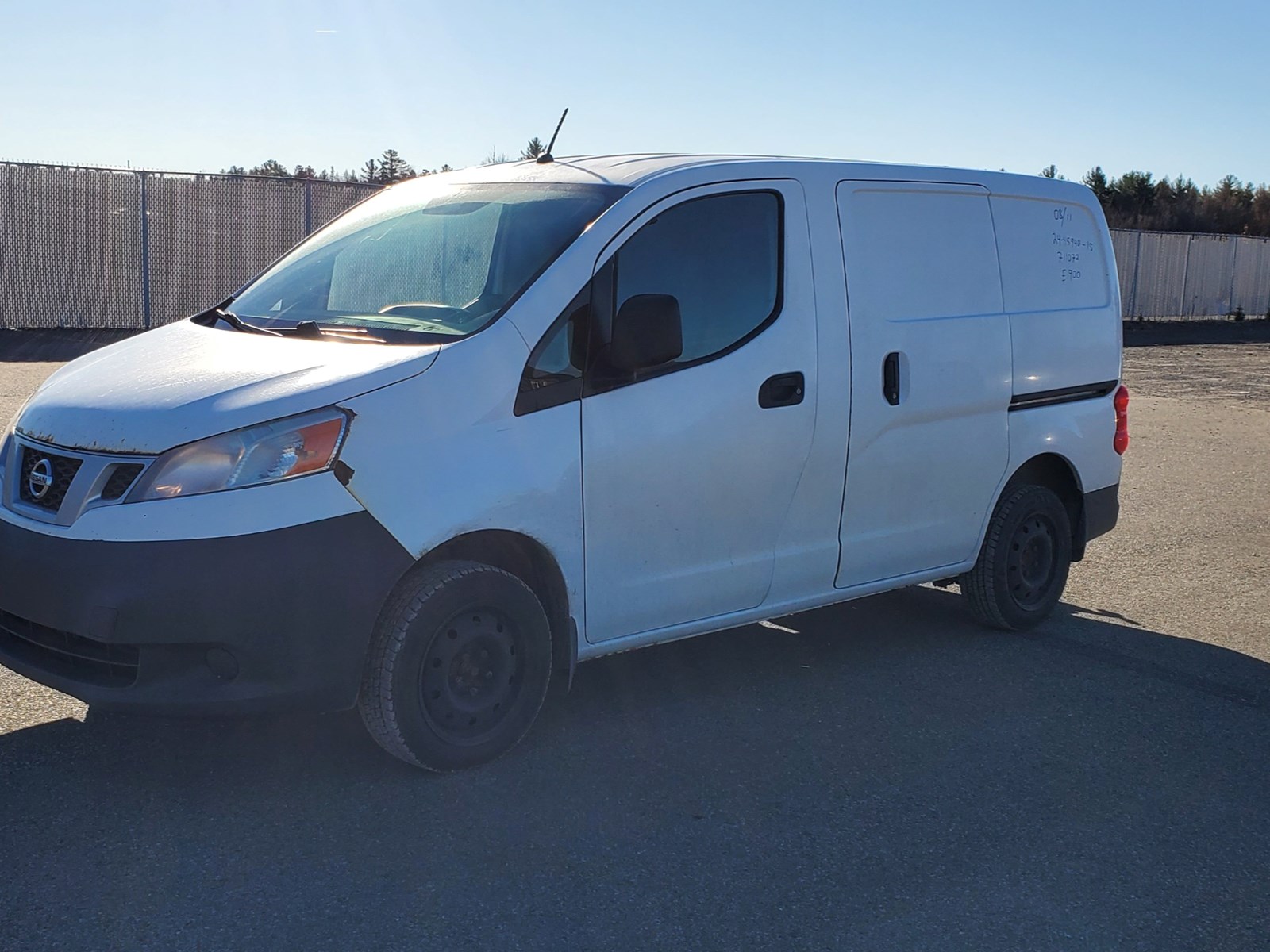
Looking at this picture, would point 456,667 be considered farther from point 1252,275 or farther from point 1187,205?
point 1187,205

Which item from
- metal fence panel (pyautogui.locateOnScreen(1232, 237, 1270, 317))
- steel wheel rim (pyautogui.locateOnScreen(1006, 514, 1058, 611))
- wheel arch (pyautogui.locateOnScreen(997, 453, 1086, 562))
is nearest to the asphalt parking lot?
steel wheel rim (pyautogui.locateOnScreen(1006, 514, 1058, 611))

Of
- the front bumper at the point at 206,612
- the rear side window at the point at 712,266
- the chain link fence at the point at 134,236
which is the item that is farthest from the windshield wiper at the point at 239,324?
the chain link fence at the point at 134,236

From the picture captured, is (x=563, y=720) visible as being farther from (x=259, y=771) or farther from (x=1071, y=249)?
(x=1071, y=249)

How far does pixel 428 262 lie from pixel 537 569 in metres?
1.18

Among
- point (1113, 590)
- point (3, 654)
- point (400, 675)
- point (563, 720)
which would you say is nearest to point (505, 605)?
point (400, 675)

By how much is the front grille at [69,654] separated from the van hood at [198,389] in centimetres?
55

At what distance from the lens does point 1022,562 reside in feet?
20.2

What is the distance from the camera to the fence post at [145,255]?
19.6 m

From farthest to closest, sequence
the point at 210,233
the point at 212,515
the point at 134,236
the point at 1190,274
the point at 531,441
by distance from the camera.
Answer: the point at 1190,274
the point at 210,233
the point at 134,236
the point at 531,441
the point at 212,515

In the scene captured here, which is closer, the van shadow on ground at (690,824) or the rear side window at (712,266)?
the van shadow on ground at (690,824)

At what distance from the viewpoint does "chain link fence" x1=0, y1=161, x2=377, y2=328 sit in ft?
61.9

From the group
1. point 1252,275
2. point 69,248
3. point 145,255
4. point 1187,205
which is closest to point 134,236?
point 145,255

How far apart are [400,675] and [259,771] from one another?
0.61 metres

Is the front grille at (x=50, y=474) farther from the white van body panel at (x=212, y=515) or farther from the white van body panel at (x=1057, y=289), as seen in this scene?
the white van body panel at (x=1057, y=289)
